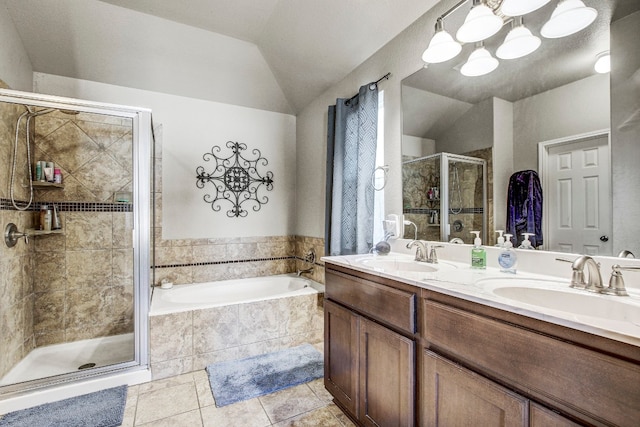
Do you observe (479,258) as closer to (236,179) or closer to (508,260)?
(508,260)

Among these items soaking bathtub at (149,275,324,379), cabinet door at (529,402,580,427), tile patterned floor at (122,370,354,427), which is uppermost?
cabinet door at (529,402,580,427)

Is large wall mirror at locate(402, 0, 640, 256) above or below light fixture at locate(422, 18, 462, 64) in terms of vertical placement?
below

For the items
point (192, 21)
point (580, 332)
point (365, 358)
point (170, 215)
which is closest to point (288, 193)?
point (170, 215)

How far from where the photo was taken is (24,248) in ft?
7.45

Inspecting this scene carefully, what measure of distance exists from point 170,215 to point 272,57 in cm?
188

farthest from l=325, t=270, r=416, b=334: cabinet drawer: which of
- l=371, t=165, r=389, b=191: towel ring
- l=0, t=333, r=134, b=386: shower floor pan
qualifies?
l=0, t=333, r=134, b=386: shower floor pan

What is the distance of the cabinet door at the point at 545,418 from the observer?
0.75 meters

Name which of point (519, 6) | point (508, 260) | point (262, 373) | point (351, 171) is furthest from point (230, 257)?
point (519, 6)

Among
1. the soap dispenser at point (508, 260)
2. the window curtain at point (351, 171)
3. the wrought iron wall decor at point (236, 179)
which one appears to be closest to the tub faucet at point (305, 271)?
the window curtain at point (351, 171)

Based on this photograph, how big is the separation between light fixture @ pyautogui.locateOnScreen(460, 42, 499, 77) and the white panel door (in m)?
0.58

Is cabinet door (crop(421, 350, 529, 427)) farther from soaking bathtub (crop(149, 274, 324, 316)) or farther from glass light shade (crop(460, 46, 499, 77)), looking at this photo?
soaking bathtub (crop(149, 274, 324, 316))

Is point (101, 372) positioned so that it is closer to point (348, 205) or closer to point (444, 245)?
point (348, 205)

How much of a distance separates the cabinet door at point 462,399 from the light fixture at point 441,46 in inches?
62.0

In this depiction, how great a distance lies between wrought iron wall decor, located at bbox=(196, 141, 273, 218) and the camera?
10.5 feet
